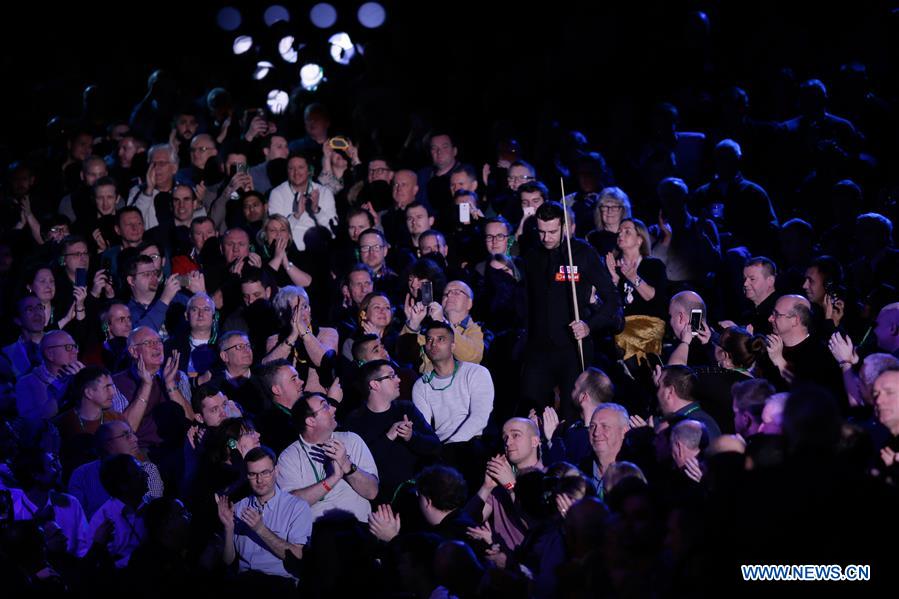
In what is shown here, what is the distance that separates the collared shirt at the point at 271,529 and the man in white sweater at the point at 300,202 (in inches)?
144

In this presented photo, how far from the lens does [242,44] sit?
42.8ft

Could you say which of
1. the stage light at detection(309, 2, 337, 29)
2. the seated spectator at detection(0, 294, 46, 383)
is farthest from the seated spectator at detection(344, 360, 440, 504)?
the stage light at detection(309, 2, 337, 29)

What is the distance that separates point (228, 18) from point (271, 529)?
9.25 meters

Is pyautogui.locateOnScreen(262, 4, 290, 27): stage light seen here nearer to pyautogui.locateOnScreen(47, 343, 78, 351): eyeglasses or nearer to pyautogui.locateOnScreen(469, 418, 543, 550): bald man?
pyautogui.locateOnScreen(47, 343, 78, 351): eyeglasses

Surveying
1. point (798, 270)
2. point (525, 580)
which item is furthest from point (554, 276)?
point (525, 580)

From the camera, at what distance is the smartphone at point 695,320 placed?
297 inches

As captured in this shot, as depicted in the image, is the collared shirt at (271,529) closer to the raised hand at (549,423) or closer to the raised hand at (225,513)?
the raised hand at (225,513)

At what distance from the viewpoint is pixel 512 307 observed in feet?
28.2

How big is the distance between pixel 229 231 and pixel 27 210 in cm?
223

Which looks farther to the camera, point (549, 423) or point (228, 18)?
point (228, 18)

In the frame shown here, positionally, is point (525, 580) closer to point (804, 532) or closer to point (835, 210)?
point (804, 532)

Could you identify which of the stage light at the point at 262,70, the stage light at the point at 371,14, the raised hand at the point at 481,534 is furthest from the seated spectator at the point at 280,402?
the stage light at the point at 371,14

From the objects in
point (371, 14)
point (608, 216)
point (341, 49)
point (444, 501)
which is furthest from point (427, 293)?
point (371, 14)

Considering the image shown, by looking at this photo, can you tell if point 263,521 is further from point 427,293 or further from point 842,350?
point 842,350
